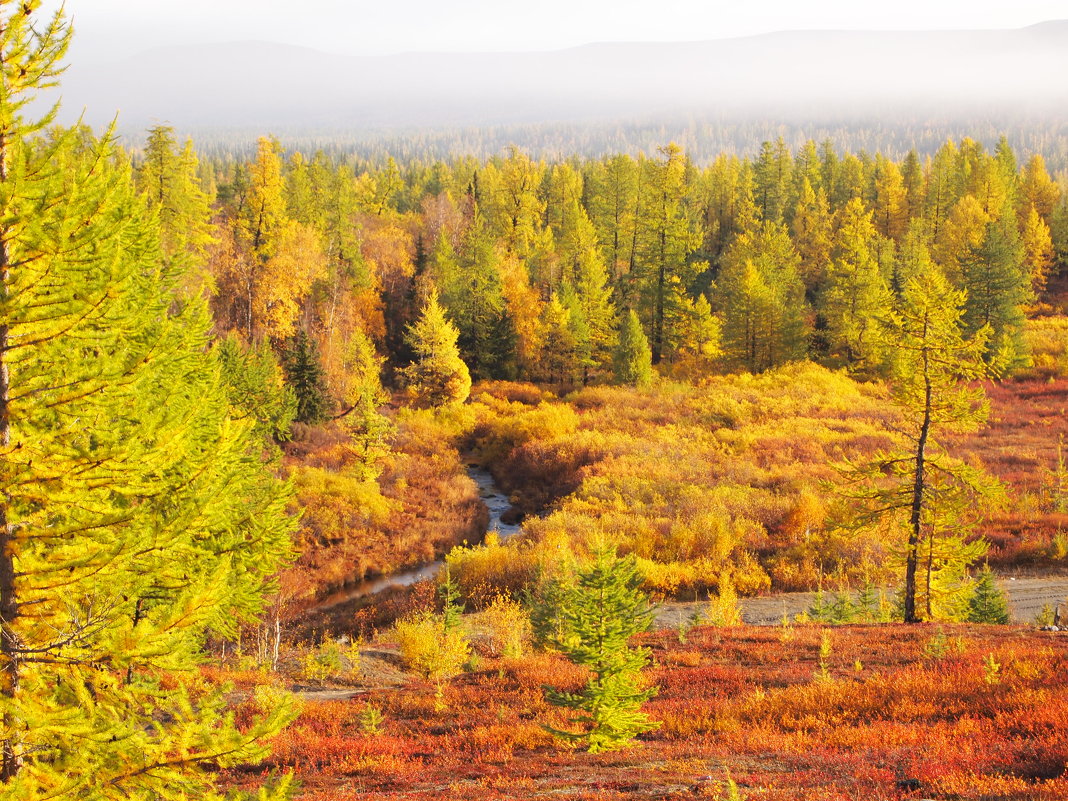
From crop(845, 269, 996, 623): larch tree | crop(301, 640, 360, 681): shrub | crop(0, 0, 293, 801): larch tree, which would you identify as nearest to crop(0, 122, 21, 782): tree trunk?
crop(0, 0, 293, 801): larch tree

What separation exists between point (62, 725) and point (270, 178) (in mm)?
49847

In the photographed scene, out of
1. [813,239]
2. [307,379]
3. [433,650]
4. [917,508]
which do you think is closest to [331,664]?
[433,650]

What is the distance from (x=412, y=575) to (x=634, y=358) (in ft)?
78.6

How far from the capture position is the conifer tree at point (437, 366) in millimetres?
43938

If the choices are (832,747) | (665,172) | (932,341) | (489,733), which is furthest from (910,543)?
(665,172)

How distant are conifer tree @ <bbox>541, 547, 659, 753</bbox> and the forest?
2.2 inches

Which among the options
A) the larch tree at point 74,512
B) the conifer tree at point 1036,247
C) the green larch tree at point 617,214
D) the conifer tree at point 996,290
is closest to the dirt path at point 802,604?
the larch tree at point 74,512

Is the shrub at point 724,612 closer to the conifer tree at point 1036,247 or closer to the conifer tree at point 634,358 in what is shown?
the conifer tree at point 634,358

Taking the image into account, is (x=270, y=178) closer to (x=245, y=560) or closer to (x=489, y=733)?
(x=245, y=560)

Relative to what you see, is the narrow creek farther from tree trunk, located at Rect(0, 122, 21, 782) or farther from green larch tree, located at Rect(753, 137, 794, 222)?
green larch tree, located at Rect(753, 137, 794, 222)

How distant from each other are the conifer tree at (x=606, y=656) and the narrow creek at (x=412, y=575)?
18.2 metres

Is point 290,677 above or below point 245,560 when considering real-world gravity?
below

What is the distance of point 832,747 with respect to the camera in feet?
31.6

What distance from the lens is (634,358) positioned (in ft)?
157
